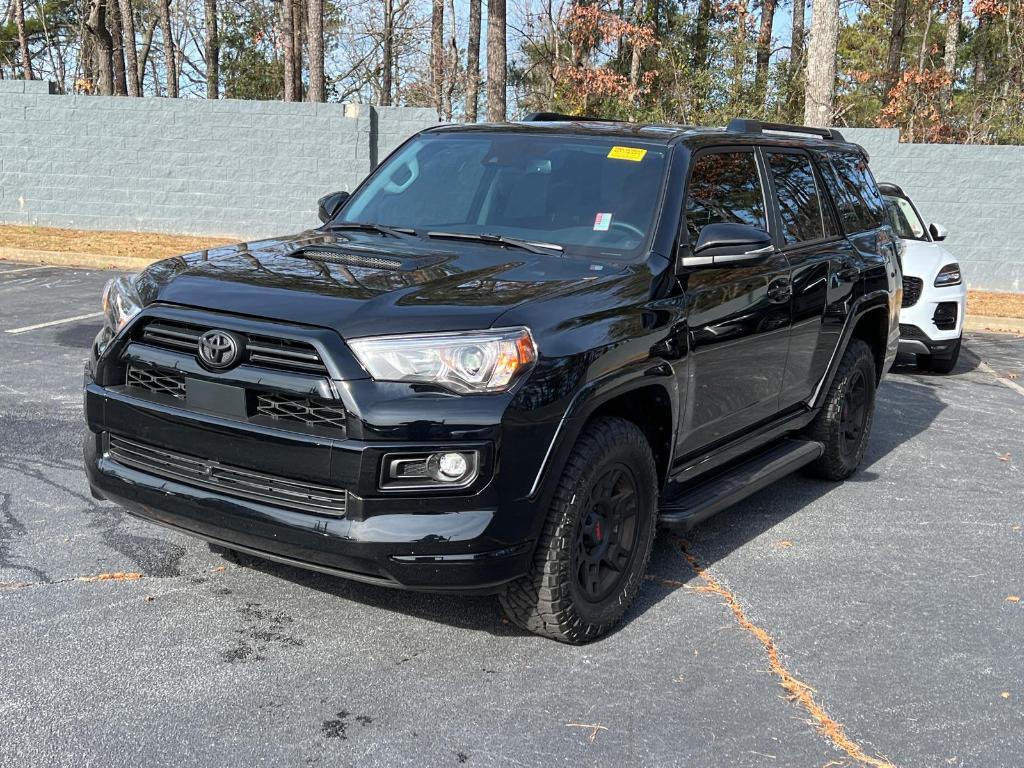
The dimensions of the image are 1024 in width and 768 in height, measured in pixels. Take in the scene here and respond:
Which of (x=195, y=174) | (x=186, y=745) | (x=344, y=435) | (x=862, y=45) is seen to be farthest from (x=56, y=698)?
(x=862, y=45)

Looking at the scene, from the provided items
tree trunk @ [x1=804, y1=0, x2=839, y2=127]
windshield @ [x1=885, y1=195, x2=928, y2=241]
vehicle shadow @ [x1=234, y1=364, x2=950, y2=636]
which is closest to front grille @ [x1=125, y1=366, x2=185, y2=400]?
vehicle shadow @ [x1=234, y1=364, x2=950, y2=636]

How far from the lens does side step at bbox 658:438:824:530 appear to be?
446cm

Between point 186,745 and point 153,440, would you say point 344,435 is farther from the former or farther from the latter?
point 186,745

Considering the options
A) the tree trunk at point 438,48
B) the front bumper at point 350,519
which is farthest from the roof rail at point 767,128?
the tree trunk at point 438,48

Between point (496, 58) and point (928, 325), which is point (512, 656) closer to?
point (928, 325)

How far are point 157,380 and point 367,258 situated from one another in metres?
0.96

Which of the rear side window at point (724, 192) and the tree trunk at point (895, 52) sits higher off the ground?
the tree trunk at point (895, 52)

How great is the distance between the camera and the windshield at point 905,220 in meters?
10.6

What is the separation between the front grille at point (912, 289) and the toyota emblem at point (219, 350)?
773 cm

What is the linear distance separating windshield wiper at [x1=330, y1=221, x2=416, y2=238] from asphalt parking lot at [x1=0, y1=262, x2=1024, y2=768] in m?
1.54

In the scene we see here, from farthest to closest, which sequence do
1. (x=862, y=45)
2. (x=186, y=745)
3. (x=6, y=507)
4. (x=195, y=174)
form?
(x=862, y=45) < (x=195, y=174) < (x=6, y=507) < (x=186, y=745)

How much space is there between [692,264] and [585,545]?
127cm

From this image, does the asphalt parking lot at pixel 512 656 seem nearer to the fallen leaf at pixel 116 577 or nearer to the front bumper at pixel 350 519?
Result: the fallen leaf at pixel 116 577

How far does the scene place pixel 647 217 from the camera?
4.54m
